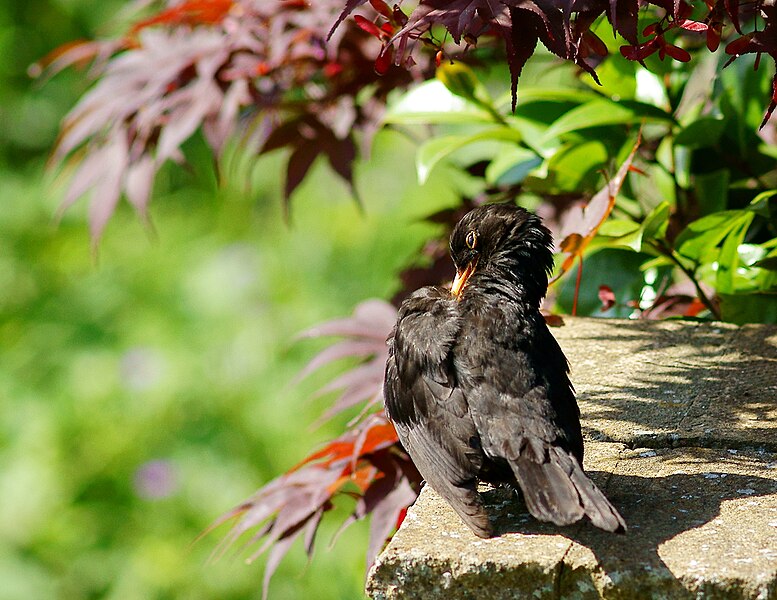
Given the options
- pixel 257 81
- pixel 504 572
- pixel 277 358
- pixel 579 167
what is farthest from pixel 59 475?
pixel 504 572

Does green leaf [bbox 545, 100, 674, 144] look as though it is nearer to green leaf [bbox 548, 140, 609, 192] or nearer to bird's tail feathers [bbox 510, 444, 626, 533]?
green leaf [bbox 548, 140, 609, 192]

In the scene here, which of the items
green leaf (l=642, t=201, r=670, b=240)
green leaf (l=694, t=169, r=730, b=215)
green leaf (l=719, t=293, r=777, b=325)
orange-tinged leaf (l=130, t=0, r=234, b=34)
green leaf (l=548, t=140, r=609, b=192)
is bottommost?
green leaf (l=719, t=293, r=777, b=325)

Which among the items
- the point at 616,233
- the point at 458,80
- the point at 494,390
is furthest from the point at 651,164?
the point at 494,390

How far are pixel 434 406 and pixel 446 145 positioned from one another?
3.24ft

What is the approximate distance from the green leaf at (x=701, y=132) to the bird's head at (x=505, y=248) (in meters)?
0.61

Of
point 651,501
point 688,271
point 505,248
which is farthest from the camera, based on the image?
point 688,271

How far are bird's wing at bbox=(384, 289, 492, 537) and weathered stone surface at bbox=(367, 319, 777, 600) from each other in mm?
55

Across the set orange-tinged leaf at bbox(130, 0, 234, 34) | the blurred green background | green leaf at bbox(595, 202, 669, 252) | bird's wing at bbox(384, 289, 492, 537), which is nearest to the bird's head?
bird's wing at bbox(384, 289, 492, 537)

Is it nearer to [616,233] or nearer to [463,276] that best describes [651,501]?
[463,276]

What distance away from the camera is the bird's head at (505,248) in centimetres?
194

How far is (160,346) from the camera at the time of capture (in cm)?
474

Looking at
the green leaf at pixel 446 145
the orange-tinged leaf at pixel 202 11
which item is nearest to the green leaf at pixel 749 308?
the green leaf at pixel 446 145

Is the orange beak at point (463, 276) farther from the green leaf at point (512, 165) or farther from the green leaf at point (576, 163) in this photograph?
the green leaf at point (512, 165)

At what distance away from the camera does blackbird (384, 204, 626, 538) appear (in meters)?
1.51
